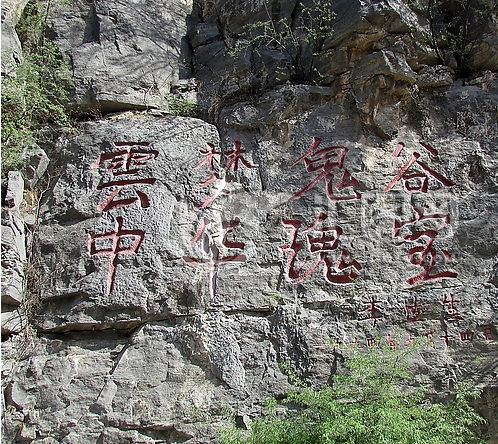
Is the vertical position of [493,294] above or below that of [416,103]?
below

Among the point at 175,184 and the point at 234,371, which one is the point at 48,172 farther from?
the point at 234,371

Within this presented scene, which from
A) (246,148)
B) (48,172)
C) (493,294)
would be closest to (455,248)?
(493,294)

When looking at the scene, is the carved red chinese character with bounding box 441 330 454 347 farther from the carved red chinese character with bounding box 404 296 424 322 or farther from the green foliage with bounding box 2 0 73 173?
the green foliage with bounding box 2 0 73 173

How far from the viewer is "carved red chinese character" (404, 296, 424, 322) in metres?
4.27

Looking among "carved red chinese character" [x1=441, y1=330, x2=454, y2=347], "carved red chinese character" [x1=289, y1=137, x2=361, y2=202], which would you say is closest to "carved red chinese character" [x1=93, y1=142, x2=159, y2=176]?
"carved red chinese character" [x1=289, y1=137, x2=361, y2=202]

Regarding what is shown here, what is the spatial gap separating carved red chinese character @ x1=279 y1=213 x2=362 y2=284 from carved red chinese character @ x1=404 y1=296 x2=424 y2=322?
44cm

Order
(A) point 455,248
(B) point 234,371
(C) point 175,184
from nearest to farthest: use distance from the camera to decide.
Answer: (B) point 234,371
(A) point 455,248
(C) point 175,184

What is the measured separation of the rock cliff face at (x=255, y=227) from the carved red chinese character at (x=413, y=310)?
1cm

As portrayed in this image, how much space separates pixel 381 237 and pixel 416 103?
133 cm

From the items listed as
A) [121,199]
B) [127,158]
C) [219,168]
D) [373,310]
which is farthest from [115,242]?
[373,310]

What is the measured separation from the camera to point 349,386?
389 centimetres

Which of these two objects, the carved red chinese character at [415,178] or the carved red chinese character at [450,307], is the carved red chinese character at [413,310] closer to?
the carved red chinese character at [450,307]

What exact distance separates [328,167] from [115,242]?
184 cm

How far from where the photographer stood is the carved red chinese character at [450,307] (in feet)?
14.0
